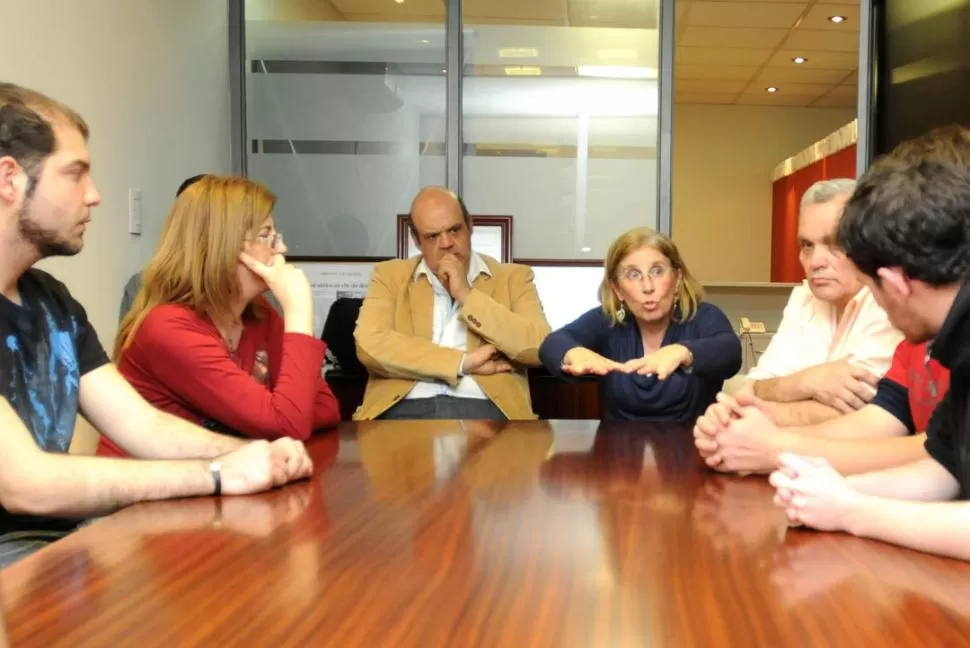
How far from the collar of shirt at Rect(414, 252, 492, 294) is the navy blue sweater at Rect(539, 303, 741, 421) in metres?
0.52

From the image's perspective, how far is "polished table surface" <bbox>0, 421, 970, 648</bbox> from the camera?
2.16ft

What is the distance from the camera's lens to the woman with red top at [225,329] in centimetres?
161

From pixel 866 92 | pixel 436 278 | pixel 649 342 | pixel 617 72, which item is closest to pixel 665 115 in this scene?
pixel 617 72

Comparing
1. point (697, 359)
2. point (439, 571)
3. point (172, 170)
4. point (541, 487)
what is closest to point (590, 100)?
point (172, 170)

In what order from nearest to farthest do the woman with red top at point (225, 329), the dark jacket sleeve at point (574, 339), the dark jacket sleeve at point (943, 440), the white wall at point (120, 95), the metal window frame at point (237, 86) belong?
the dark jacket sleeve at point (943, 440) < the woman with red top at point (225, 329) < the dark jacket sleeve at point (574, 339) < the white wall at point (120, 95) < the metal window frame at point (237, 86)

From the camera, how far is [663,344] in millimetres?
2328

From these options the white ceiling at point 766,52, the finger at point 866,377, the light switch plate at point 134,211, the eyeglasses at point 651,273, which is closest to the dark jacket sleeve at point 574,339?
the eyeglasses at point 651,273

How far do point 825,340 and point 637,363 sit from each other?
1.48ft

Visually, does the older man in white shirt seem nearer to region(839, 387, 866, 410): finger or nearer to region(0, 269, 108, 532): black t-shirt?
region(839, 387, 866, 410): finger

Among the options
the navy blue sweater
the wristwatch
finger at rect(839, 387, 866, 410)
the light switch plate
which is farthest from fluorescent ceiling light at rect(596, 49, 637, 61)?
the wristwatch

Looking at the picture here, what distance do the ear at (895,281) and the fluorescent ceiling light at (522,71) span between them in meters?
3.47

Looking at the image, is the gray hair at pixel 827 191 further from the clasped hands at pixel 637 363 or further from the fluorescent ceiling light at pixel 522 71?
the fluorescent ceiling light at pixel 522 71

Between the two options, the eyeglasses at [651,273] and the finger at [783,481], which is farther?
the eyeglasses at [651,273]

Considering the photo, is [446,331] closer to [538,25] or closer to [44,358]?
[44,358]
